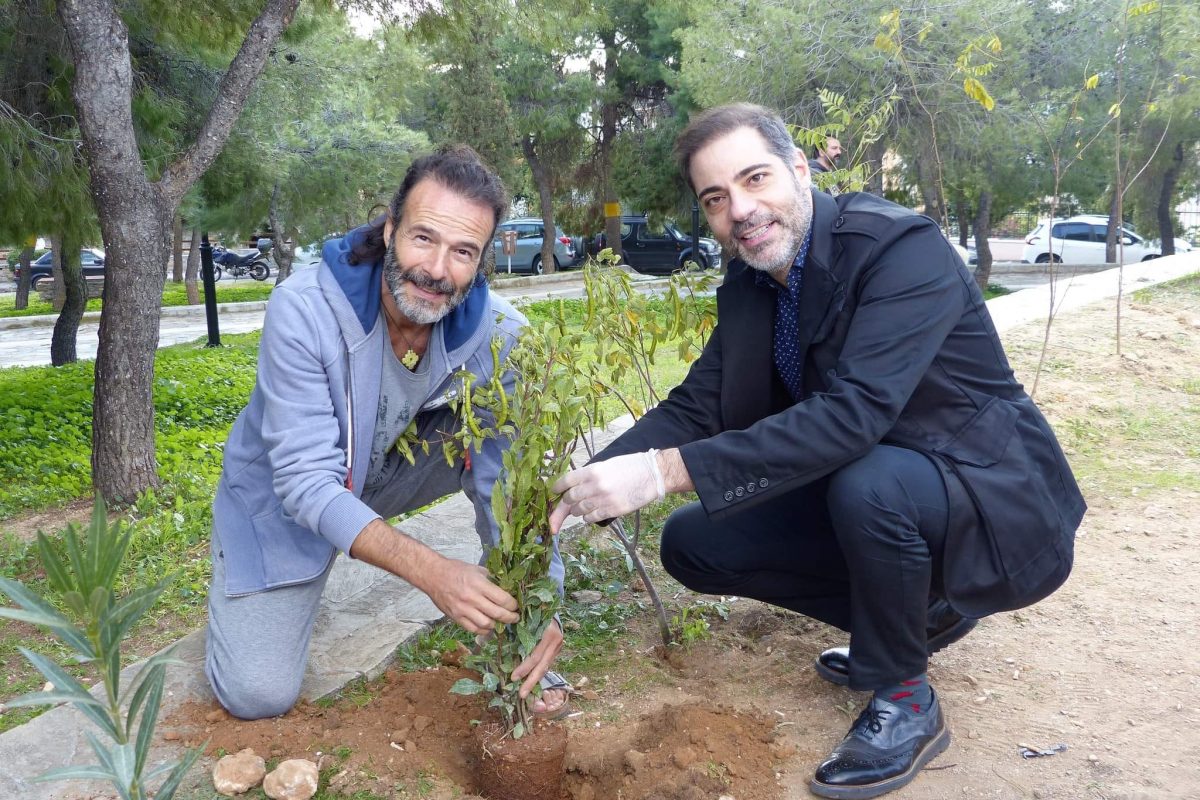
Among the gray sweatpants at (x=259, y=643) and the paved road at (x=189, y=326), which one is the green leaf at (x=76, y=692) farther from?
the paved road at (x=189, y=326)

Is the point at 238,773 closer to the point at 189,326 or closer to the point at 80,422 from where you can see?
the point at 80,422

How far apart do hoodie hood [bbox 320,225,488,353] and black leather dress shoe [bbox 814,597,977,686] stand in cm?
135

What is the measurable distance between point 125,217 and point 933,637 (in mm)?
4016

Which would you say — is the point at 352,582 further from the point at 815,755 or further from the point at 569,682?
the point at 815,755

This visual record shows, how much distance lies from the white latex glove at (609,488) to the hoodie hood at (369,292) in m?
0.72

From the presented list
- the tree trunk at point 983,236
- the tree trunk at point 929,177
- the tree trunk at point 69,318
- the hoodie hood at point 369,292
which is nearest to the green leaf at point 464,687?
the hoodie hood at point 369,292

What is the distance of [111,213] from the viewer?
15.6 feet

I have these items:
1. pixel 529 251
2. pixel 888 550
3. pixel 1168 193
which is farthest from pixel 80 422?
pixel 1168 193

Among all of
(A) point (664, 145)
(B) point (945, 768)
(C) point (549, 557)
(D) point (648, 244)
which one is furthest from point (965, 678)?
(D) point (648, 244)

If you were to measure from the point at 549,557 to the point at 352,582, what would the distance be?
1.42 meters

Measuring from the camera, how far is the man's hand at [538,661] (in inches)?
92.3

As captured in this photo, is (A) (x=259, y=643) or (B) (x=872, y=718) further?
(A) (x=259, y=643)

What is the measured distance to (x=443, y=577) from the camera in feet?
7.39

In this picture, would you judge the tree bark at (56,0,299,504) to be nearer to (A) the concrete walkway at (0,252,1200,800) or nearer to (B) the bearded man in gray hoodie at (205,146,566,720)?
(A) the concrete walkway at (0,252,1200,800)
